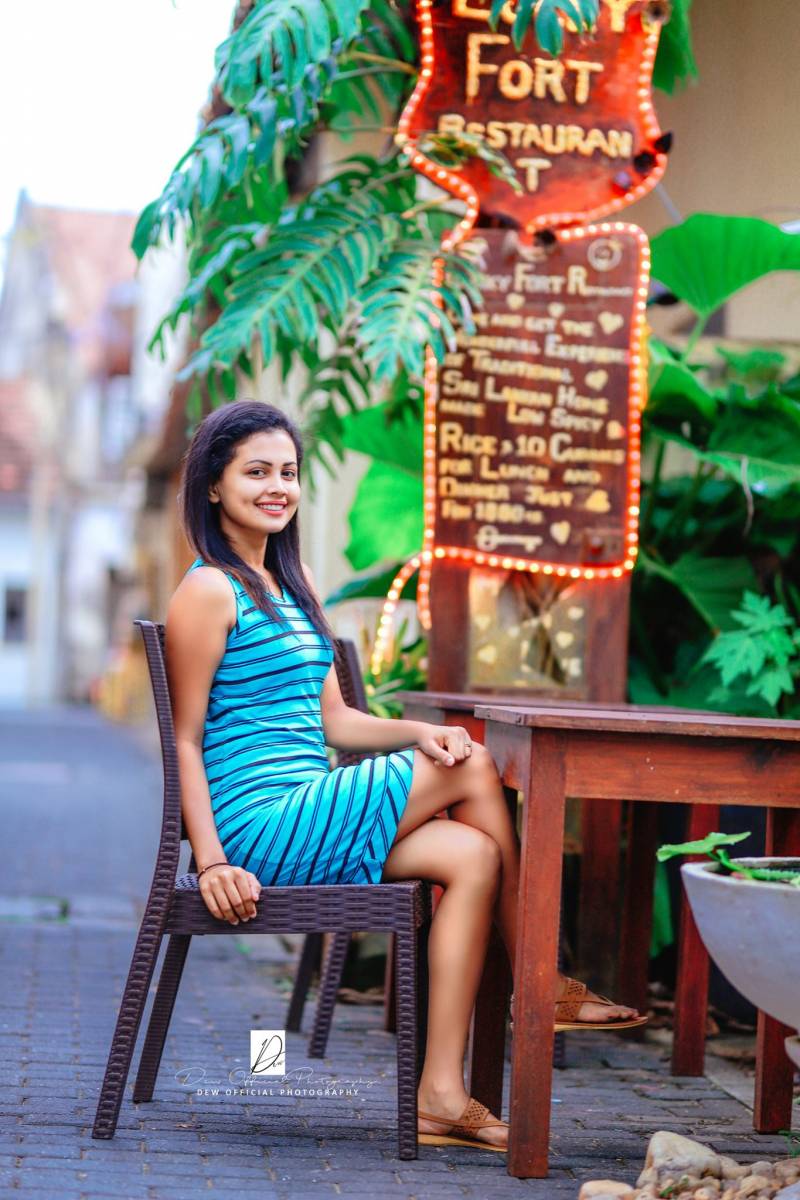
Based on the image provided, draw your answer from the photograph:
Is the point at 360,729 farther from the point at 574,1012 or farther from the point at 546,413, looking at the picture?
the point at 546,413

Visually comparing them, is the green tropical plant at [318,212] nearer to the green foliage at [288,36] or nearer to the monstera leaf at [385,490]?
the green foliage at [288,36]

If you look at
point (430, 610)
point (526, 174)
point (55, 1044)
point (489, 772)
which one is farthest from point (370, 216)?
point (55, 1044)

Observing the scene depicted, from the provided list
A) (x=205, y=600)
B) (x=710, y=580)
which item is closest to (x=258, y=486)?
(x=205, y=600)

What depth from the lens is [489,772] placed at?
3715mm

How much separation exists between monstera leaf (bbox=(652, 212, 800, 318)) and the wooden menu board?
150 millimetres

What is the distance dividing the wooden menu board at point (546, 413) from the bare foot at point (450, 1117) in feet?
6.60

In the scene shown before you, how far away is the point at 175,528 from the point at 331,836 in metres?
16.0

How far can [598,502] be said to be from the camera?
5270mm

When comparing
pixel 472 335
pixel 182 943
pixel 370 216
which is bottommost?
pixel 182 943

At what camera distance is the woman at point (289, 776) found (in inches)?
140

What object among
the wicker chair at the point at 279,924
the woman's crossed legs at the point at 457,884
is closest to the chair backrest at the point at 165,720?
the wicker chair at the point at 279,924

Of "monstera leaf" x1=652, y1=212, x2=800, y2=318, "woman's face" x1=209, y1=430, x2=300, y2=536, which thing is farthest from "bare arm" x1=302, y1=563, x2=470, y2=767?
"monstera leaf" x1=652, y1=212, x2=800, y2=318

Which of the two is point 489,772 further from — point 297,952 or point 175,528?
point 175,528

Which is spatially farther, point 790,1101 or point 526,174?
point 526,174
